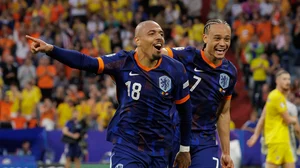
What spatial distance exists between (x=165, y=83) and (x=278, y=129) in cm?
548

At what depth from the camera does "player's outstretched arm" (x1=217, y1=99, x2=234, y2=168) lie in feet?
30.8

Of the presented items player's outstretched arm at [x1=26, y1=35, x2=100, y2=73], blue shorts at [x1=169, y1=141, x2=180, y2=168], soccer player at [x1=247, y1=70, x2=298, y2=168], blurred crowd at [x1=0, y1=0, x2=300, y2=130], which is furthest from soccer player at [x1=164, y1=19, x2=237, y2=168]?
blurred crowd at [x1=0, y1=0, x2=300, y2=130]

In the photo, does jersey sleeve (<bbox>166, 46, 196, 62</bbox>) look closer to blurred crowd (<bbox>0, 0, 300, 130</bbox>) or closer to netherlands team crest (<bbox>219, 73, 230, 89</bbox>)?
netherlands team crest (<bbox>219, 73, 230, 89</bbox>)

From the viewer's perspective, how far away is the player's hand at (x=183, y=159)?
337 inches

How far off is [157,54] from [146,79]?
0.27 metres

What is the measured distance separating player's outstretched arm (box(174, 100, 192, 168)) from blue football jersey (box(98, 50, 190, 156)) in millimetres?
226

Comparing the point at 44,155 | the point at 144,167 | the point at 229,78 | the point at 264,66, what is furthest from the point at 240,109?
the point at 144,167

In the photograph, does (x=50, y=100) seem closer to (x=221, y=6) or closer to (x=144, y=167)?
(x=221, y=6)

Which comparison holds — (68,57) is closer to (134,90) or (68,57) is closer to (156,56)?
(134,90)

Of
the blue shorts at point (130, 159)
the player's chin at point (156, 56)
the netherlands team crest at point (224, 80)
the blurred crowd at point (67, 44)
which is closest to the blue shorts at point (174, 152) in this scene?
the blue shorts at point (130, 159)

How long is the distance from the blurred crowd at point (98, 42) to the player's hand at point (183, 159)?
11.9 meters

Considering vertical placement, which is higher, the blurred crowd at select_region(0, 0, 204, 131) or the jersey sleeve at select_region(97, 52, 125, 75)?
the blurred crowd at select_region(0, 0, 204, 131)

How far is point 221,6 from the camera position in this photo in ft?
88.4

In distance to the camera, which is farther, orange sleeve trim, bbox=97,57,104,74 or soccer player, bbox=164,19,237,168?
soccer player, bbox=164,19,237,168
